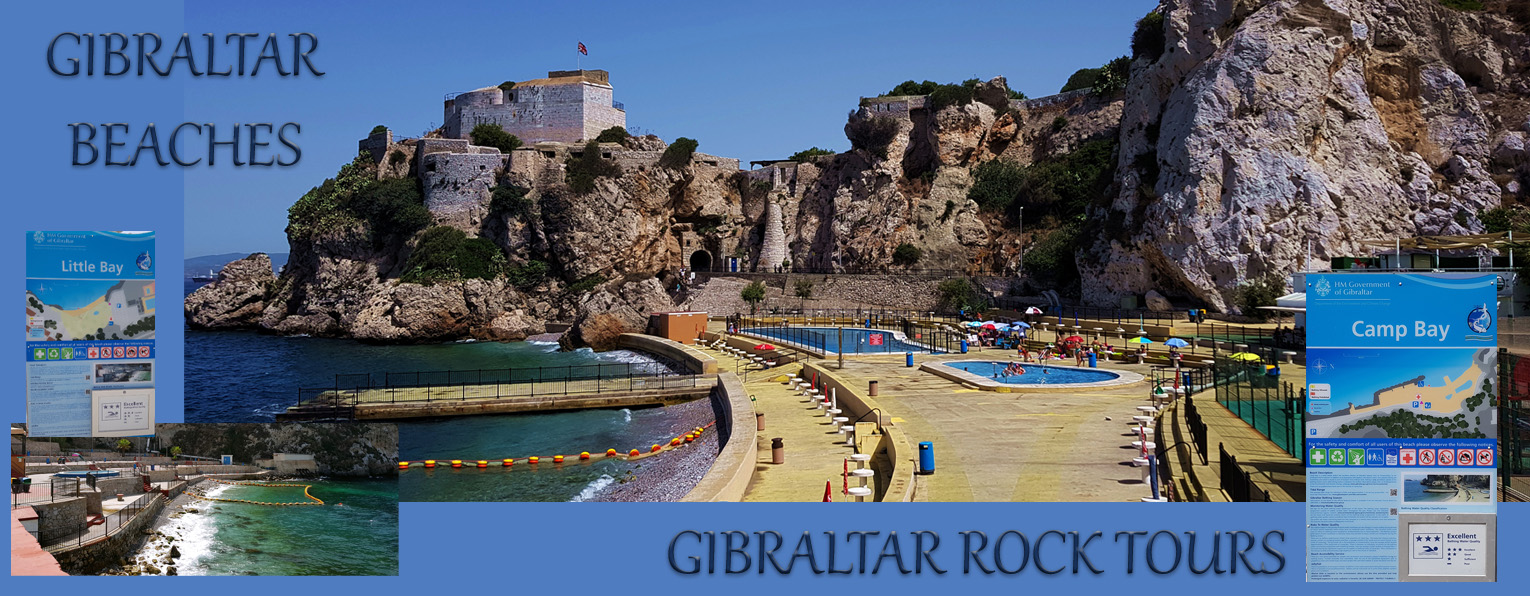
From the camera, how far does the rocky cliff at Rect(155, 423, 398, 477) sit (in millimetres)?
9039

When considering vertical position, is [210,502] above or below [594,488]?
above

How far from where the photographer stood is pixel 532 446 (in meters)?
19.6

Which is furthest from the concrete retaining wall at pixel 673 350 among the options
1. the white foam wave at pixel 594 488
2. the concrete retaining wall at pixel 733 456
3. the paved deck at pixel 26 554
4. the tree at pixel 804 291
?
the paved deck at pixel 26 554

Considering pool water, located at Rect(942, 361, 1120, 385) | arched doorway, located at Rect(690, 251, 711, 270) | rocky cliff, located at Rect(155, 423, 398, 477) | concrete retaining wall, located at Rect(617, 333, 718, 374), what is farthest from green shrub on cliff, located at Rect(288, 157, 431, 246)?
rocky cliff, located at Rect(155, 423, 398, 477)

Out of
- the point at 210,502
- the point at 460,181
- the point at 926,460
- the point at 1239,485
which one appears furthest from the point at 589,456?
the point at 460,181

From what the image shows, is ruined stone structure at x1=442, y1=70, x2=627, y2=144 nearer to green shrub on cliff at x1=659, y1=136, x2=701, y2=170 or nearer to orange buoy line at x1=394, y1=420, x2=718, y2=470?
green shrub on cliff at x1=659, y1=136, x2=701, y2=170

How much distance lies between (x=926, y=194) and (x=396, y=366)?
27108 mm

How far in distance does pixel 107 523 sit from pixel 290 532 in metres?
1.43

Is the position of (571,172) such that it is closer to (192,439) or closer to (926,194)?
(926,194)

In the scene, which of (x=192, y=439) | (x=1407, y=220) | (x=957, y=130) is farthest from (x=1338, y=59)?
(x=192, y=439)

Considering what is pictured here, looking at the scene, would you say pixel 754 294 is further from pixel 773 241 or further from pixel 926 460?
pixel 926 460

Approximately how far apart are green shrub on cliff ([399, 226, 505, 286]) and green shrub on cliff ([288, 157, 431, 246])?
1611 mm

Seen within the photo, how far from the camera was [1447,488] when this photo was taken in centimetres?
721

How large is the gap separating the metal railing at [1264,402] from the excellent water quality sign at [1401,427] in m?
1.20
